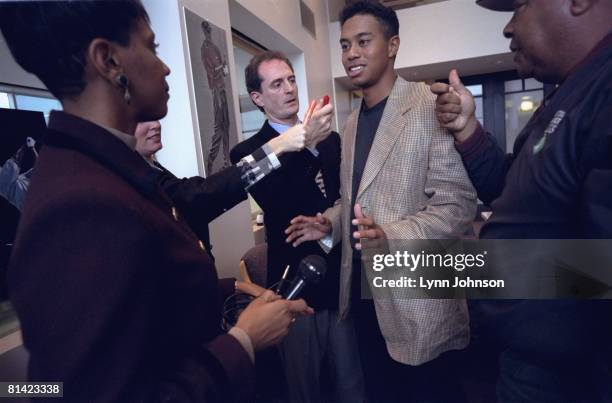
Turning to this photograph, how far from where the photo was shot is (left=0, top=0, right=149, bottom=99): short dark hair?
0.46m

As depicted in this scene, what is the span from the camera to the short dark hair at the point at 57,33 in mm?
464

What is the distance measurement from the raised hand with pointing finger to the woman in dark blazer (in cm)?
68

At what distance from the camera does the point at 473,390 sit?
1.60m

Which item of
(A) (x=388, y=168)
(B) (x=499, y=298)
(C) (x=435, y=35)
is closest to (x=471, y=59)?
(C) (x=435, y=35)

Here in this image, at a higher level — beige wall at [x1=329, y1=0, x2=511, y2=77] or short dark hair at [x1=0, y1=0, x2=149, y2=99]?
beige wall at [x1=329, y1=0, x2=511, y2=77]

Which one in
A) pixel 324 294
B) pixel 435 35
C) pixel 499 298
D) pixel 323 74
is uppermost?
pixel 435 35

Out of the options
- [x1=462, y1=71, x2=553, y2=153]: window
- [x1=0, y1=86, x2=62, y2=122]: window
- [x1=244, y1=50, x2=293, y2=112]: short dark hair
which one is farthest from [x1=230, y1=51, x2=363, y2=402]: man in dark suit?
[x1=462, y1=71, x2=553, y2=153]: window

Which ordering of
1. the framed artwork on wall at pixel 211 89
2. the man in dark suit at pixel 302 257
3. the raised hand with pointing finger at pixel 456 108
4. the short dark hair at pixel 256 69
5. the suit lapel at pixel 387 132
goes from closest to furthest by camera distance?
the raised hand with pointing finger at pixel 456 108, the suit lapel at pixel 387 132, the man in dark suit at pixel 302 257, the short dark hair at pixel 256 69, the framed artwork on wall at pixel 211 89

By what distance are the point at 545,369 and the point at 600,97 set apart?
0.50 m

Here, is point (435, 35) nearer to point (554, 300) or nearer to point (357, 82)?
point (357, 82)

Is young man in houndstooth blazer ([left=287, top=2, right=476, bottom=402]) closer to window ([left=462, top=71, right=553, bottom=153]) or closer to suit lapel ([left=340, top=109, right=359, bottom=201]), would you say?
suit lapel ([left=340, top=109, right=359, bottom=201])

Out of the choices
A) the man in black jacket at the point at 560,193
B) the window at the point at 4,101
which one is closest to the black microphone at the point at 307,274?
the man in black jacket at the point at 560,193

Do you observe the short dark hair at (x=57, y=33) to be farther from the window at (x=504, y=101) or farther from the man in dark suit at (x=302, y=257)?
the window at (x=504, y=101)

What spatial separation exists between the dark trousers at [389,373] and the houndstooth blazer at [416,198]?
0.67 ft
